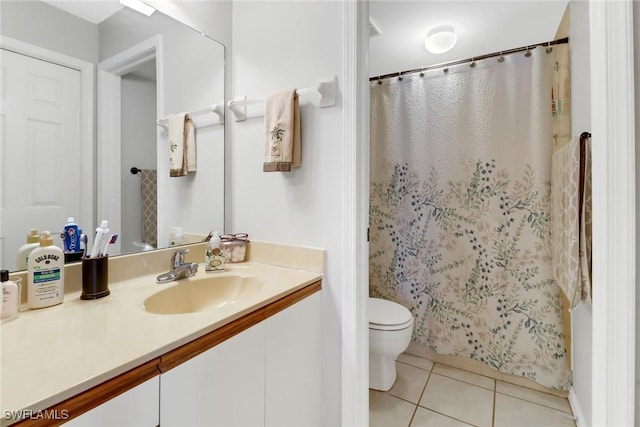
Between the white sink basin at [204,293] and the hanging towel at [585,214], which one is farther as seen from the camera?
the hanging towel at [585,214]

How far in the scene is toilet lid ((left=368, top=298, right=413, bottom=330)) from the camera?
156 centimetres

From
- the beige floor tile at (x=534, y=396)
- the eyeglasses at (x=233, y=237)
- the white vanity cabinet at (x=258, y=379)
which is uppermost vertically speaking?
the eyeglasses at (x=233, y=237)

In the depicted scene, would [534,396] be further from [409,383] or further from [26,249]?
[26,249]

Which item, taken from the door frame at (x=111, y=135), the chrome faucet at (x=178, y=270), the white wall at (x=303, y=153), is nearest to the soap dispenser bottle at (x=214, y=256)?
the chrome faucet at (x=178, y=270)

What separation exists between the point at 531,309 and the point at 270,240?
62.5 inches

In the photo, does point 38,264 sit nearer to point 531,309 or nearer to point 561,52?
point 531,309

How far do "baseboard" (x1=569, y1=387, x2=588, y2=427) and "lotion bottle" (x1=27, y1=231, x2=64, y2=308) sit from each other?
220 cm

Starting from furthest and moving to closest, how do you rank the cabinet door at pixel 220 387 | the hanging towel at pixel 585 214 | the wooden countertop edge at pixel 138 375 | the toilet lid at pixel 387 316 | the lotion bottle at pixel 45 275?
the toilet lid at pixel 387 316
the hanging towel at pixel 585 214
the lotion bottle at pixel 45 275
the cabinet door at pixel 220 387
the wooden countertop edge at pixel 138 375

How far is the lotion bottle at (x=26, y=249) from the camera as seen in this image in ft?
2.77

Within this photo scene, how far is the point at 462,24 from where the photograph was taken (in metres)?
1.85

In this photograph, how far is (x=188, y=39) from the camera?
52.3 inches

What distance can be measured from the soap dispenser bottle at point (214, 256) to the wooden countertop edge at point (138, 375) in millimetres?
438

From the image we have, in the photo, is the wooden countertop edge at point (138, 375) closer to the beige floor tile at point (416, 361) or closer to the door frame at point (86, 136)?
the door frame at point (86, 136)

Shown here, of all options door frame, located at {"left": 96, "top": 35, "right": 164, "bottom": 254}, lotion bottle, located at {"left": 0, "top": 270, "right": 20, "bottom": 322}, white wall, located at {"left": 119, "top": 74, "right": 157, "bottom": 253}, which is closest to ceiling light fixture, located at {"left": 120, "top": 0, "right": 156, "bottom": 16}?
door frame, located at {"left": 96, "top": 35, "right": 164, "bottom": 254}
